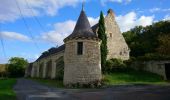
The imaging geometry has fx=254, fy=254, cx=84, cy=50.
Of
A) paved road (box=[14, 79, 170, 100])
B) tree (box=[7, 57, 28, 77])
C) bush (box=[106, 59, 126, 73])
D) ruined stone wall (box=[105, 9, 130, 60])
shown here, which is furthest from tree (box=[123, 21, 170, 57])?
tree (box=[7, 57, 28, 77])

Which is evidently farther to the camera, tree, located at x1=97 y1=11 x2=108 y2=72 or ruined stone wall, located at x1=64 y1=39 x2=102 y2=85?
tree, located at x1=97 y1=11 x2=108 y2=72

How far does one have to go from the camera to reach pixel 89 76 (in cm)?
2441

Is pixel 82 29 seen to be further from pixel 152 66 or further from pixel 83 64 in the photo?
pixel 152 66

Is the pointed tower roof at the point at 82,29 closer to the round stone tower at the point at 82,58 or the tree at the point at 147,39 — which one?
the round stone tower at the point at 82,58

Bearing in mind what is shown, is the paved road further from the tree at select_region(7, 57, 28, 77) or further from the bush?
the tree at select_region(7, 57, 28, 77)

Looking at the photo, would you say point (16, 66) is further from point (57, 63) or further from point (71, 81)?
point (71, 81)

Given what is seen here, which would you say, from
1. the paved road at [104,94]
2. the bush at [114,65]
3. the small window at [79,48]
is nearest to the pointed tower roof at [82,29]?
the small window at [79,48]

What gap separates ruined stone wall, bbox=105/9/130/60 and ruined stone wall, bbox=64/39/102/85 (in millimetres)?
15321

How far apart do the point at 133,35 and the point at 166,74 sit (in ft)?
98.4

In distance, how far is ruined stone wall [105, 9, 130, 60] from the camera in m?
40.8

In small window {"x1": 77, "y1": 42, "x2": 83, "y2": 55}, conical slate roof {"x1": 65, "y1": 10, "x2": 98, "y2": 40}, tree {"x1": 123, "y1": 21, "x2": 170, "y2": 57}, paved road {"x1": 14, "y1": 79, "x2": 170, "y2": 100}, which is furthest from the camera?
tree {"x1": 123, "y1": 21, "x2": 170, "y2": 57}

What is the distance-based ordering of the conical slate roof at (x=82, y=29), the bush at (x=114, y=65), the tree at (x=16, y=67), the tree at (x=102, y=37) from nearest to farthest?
the conical slate roof at (x=82, y=29)
the tree at (x=102, y=37)
the bush at (x=114, y=65)
the tree at (x=16, y=67)

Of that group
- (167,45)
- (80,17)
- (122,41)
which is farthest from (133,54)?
(80,17)

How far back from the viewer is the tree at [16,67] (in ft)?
246
